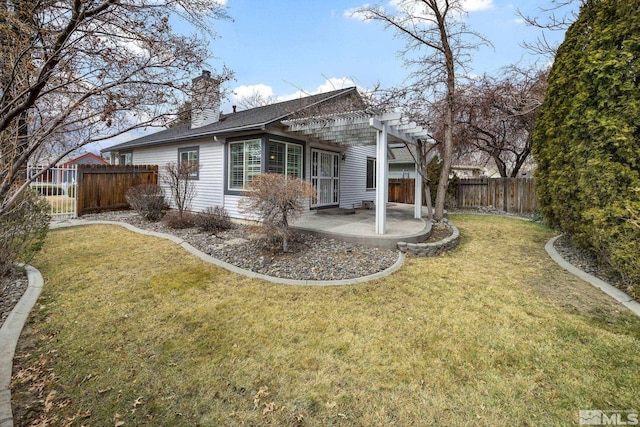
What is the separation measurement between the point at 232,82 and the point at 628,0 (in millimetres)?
5828

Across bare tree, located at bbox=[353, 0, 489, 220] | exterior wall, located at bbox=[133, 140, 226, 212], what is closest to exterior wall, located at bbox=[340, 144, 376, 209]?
bare tree, located at bbox=[353, 0, 489, 220]

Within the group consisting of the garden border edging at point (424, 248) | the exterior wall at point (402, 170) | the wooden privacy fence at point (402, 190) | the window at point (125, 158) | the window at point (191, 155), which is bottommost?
the garden border edging at point (424, 248)

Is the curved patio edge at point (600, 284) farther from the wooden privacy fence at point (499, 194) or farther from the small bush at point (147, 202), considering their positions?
the small bush at point (147, 202)

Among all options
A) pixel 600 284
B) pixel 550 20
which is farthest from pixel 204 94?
pixel 550 20

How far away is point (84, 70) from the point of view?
7.98 feet

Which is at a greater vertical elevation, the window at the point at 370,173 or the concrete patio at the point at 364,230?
the window at the point at 370,173

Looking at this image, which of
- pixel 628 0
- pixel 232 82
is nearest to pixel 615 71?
pixel 628 0

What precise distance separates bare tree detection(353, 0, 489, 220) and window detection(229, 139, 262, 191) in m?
5.05

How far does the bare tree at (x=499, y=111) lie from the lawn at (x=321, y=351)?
8601 mm

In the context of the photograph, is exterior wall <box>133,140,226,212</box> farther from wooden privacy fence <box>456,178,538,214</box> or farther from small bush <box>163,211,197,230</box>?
wooden privacy fence <box>456,178,538,214</box>

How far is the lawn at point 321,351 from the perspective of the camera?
2.19 m

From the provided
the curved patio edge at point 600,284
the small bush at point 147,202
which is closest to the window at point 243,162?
the small bush at point 147,202

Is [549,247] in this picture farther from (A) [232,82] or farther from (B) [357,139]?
(A) [232,82]

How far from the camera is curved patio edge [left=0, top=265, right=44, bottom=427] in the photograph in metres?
2.14
